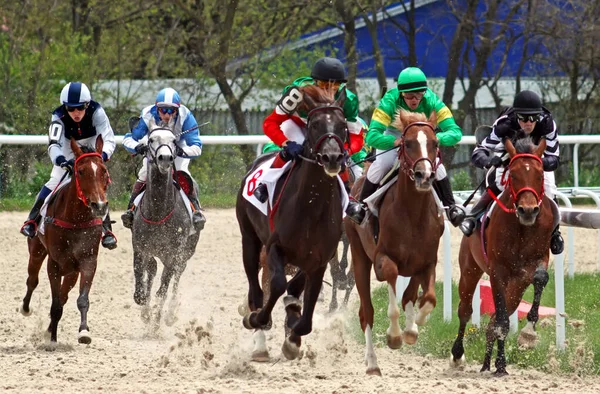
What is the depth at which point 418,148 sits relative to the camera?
689 cm

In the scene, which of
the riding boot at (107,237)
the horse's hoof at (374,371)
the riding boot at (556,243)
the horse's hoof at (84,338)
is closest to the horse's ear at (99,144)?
the riding boot at (107,237)

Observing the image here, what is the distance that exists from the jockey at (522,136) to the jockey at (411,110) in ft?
0.86

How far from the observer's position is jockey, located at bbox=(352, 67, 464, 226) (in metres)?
7.44

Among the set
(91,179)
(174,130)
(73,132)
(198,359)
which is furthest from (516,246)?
(174,130)

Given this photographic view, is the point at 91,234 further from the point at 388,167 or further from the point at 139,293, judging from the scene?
the point at 388,167

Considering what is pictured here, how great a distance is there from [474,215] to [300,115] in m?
1.46

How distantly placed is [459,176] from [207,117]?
4.44 metres

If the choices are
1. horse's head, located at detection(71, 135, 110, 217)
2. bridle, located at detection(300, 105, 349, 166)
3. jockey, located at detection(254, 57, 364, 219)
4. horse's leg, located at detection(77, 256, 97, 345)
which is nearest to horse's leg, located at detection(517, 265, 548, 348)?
jockey, located at detection(254, 57, 364, 219)

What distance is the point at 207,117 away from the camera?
1905 centimetres

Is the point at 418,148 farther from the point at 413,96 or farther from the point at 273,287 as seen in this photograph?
the point at 273,287

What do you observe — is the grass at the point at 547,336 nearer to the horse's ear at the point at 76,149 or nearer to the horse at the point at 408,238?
the horse at the point at 408,238

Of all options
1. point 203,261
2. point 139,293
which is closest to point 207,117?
point 203,261

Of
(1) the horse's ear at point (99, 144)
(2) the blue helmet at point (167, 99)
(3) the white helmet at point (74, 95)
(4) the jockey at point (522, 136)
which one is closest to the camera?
(4) the jockey at point (522, 136)

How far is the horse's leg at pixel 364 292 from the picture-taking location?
7211 millimetres
